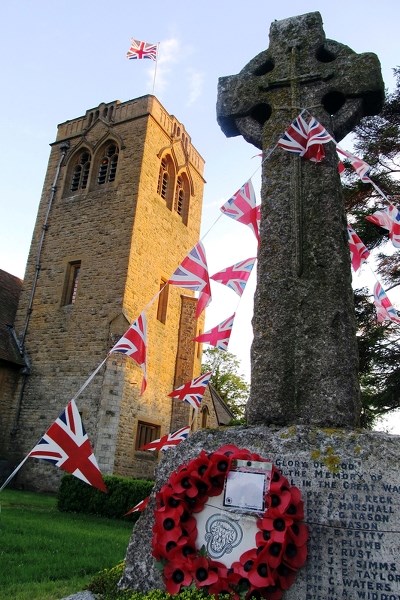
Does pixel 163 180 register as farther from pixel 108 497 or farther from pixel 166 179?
pixel 108 497

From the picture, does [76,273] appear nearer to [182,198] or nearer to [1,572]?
[182,198]

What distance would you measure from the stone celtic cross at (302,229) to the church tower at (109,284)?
991 cm

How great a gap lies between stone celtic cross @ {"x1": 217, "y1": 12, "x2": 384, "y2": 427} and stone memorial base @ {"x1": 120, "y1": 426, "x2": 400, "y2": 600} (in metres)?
0.32

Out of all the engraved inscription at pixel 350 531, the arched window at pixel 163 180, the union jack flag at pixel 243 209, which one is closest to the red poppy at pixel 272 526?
the engraved inscription at pixel 350 531

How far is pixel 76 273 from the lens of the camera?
57.1 feet

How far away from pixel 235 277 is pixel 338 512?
10.6 feet

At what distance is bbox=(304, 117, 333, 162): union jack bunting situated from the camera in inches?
150

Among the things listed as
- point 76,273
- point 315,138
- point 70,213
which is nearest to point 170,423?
point 76,273

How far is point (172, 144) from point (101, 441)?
12257 millimetres

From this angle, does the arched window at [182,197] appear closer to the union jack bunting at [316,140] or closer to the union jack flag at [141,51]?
the union jack flag at [141,51]

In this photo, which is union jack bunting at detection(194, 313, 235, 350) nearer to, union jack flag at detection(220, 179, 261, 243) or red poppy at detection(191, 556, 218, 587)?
union jack flag at detection(220, 179, 261, 243)

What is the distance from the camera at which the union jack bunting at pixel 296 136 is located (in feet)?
12.6

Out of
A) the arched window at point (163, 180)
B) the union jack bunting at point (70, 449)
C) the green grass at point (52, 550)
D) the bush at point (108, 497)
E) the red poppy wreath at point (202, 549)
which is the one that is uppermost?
the arched window at point (163, 180)

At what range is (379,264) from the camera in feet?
34.5
